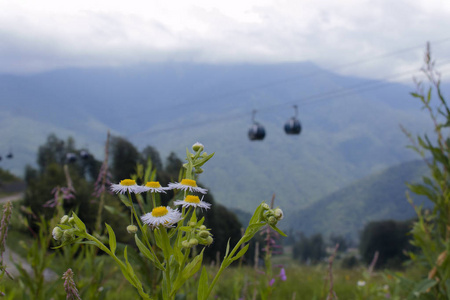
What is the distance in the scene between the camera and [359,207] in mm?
161750

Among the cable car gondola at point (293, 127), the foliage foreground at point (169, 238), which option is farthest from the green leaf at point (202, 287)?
the cable car gondola at point (293, 127)

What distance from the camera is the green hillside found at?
496 feet

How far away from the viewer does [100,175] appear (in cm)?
217

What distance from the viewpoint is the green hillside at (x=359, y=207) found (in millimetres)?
151250

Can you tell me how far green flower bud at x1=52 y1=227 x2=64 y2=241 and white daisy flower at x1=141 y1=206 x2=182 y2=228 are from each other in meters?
0.16

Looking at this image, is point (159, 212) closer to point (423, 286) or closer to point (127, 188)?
point (127, 188)

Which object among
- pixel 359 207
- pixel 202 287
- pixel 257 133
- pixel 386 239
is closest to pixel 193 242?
pixel 202 287

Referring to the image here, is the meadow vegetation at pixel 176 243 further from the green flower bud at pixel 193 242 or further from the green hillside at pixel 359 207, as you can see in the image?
the green hillside at pixel 359 207

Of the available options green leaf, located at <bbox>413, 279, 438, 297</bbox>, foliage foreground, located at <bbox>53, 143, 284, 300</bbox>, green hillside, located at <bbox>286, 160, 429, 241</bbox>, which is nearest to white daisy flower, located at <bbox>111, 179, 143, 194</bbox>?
foliage foreground, located at <bbox>53, 143, 284, 300</bbox>

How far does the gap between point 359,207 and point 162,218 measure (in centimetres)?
17191

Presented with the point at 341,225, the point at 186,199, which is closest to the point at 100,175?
the point at 186,199

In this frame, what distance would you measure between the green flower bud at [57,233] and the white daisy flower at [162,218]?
164mm

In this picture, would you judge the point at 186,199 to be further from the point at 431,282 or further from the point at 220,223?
the point at 220,223

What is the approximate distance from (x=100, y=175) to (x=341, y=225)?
533 ft
